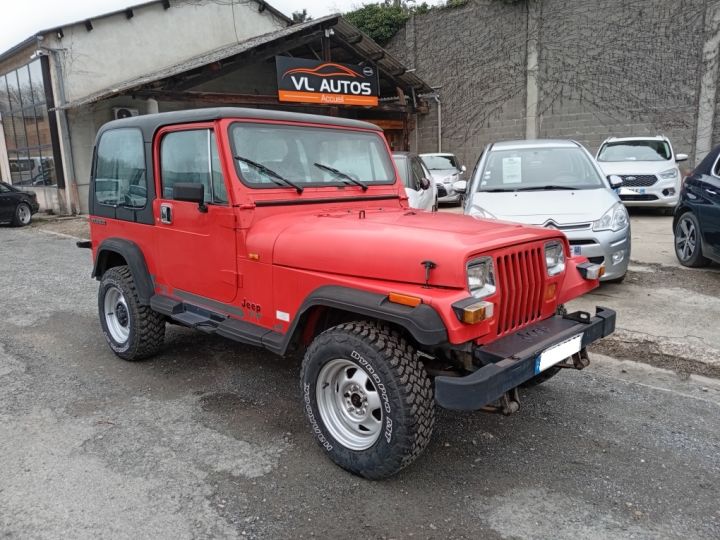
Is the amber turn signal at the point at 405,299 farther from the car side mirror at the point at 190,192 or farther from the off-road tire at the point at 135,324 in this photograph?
the off-road tire at the point at 135,324

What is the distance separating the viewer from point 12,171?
21.0 m

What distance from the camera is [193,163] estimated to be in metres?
3.88

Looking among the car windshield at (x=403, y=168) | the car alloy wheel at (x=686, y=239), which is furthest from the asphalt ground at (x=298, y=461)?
the car windshield at (x=403, y=168)

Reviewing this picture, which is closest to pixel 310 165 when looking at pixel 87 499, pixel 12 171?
pixel 87 499

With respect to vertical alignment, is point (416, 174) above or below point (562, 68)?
below

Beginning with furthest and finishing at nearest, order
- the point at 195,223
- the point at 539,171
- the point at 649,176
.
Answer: the point at 649,176, the point at 539,171, the point at 195,223

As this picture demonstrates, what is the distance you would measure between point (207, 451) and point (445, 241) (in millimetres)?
1853

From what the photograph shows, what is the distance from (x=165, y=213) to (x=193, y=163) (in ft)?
1.53

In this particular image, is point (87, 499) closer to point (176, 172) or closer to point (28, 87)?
point (176, 172)

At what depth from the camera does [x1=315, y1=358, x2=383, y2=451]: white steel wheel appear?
2.94 metres

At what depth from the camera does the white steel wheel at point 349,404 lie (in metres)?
2.94

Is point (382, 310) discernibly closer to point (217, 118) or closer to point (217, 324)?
point (217, 324)

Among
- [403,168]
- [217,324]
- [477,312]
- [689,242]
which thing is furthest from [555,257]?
[403,168]

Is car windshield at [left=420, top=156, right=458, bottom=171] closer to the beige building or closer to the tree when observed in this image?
the beige building
